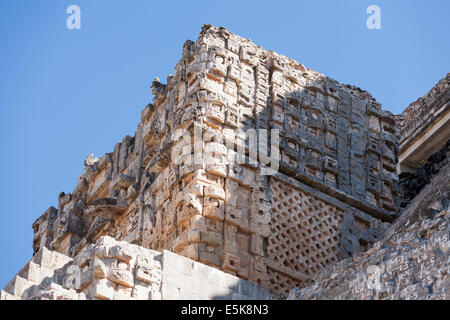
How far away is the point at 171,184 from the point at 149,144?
8.62ft

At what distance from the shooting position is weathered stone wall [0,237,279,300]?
1416 centimetres

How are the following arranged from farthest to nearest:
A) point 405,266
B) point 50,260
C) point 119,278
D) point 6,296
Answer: point 50,260 → point 119,278 → point 6,296 → point 405,266

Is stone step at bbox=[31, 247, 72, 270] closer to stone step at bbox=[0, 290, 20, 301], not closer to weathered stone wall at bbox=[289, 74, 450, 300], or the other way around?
stone step at bbox=[0, 290, 20, 301]

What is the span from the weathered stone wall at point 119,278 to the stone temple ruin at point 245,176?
3 centimetres

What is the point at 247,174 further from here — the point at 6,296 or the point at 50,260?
the point at 6,296

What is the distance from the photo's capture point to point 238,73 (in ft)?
66.2

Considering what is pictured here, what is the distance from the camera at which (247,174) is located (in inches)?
735

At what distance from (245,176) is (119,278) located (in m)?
4.81

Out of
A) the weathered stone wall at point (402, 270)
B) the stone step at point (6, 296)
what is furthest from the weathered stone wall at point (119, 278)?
the weathered stone wall at point (402, 270)

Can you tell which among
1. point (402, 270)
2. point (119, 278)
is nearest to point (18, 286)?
point (119, 278)

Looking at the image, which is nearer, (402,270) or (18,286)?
(402,270)
